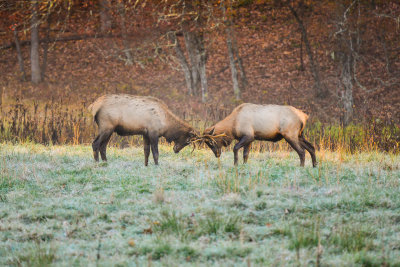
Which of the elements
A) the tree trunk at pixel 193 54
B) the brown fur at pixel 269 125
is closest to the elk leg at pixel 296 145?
the brown fur at pixel 269 125

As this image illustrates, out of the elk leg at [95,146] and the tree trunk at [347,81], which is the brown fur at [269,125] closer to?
the elk leg at [95,146]

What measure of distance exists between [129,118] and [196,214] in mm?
3834

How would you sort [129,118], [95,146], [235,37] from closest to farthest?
1. [129,118]
2. [95,146]
3. [235,37]

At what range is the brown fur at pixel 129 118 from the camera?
9219mm

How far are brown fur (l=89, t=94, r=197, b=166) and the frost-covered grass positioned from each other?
577 millimetres

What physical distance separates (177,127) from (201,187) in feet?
9.19

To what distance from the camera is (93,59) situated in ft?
83.4

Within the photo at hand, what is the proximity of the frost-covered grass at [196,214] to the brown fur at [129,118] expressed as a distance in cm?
58

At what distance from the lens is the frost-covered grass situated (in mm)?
4641

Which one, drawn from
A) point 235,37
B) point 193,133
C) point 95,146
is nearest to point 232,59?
point 235,37

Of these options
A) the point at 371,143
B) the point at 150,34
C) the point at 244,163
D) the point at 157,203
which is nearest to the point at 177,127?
the point at 244,163

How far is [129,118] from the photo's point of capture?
30.4 feet

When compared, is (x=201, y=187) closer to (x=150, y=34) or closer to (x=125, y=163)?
(x=125, y=163)

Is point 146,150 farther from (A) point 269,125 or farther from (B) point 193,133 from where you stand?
(A) point 269,125
